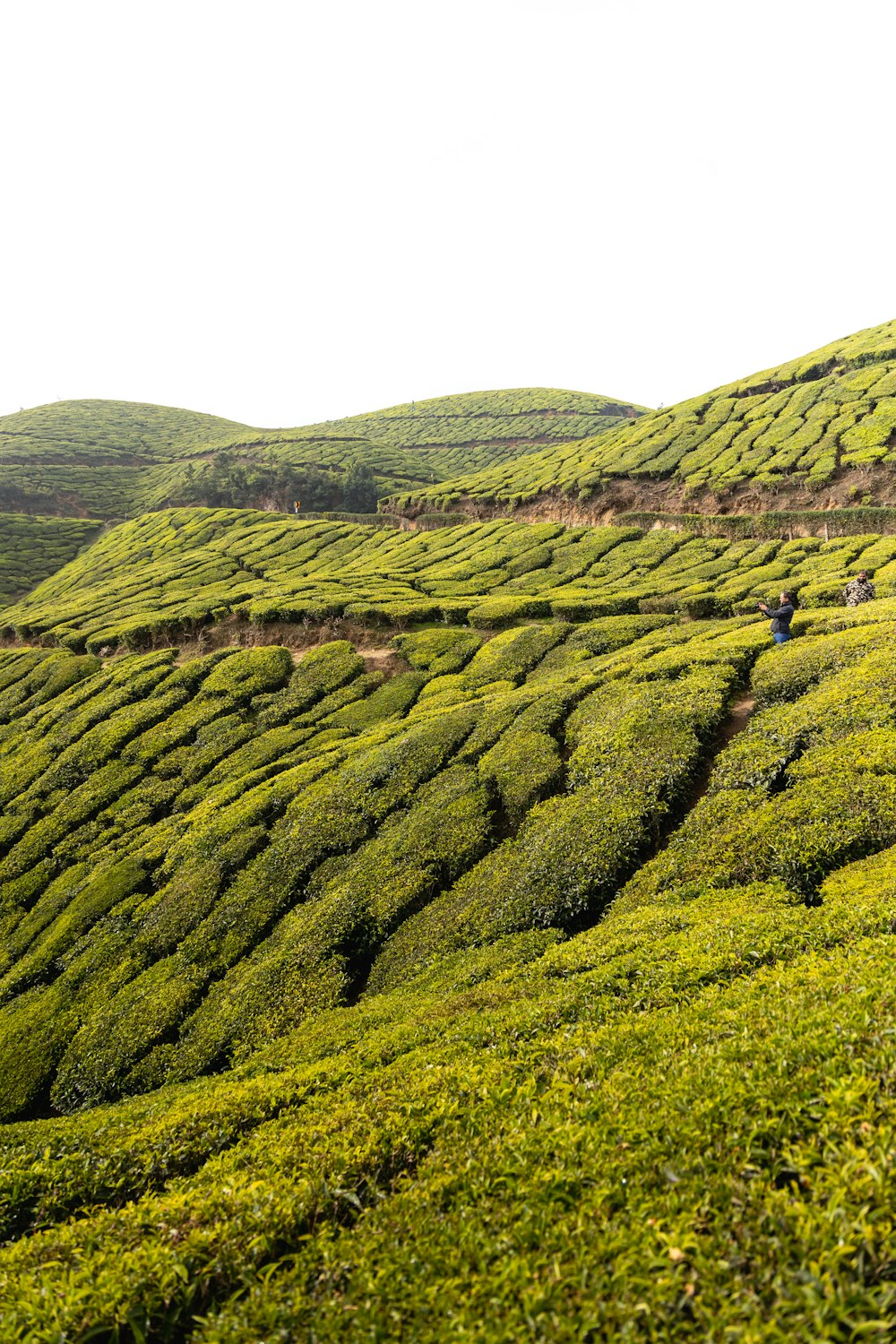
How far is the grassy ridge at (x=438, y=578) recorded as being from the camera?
27.2 metres

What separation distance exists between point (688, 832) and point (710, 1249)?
8471 millimetres

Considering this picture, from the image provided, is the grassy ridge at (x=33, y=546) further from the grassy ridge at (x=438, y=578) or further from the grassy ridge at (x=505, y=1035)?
the grassy ridge at (x=505, y=1035)

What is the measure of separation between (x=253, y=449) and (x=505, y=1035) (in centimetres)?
12634

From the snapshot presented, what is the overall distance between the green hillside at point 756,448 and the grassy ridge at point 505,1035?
23645 mm

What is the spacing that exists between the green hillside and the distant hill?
32231 millimetres

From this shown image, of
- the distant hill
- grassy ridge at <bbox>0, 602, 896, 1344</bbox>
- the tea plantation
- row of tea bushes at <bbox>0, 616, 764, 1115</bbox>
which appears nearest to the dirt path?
the tea plantation

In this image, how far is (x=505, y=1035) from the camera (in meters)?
7.68

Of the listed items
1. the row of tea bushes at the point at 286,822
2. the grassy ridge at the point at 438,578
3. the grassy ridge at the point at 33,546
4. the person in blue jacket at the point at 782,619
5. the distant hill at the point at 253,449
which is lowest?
the row of tea bushes at the point at 286,822

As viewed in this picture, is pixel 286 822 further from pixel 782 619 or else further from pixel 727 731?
pixel 782 619

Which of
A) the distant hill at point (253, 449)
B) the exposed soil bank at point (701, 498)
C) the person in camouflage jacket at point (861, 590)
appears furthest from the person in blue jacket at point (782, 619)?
the distant hill at point (253, 449)

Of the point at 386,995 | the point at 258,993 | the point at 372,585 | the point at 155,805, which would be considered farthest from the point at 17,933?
the point at 372,585

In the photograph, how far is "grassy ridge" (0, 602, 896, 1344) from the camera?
13.5ft

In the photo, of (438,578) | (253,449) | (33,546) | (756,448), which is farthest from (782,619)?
(253,449)

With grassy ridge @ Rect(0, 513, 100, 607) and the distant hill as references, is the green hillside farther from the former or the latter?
grassy ridge @ Rect(0, 513, 100, 607)
